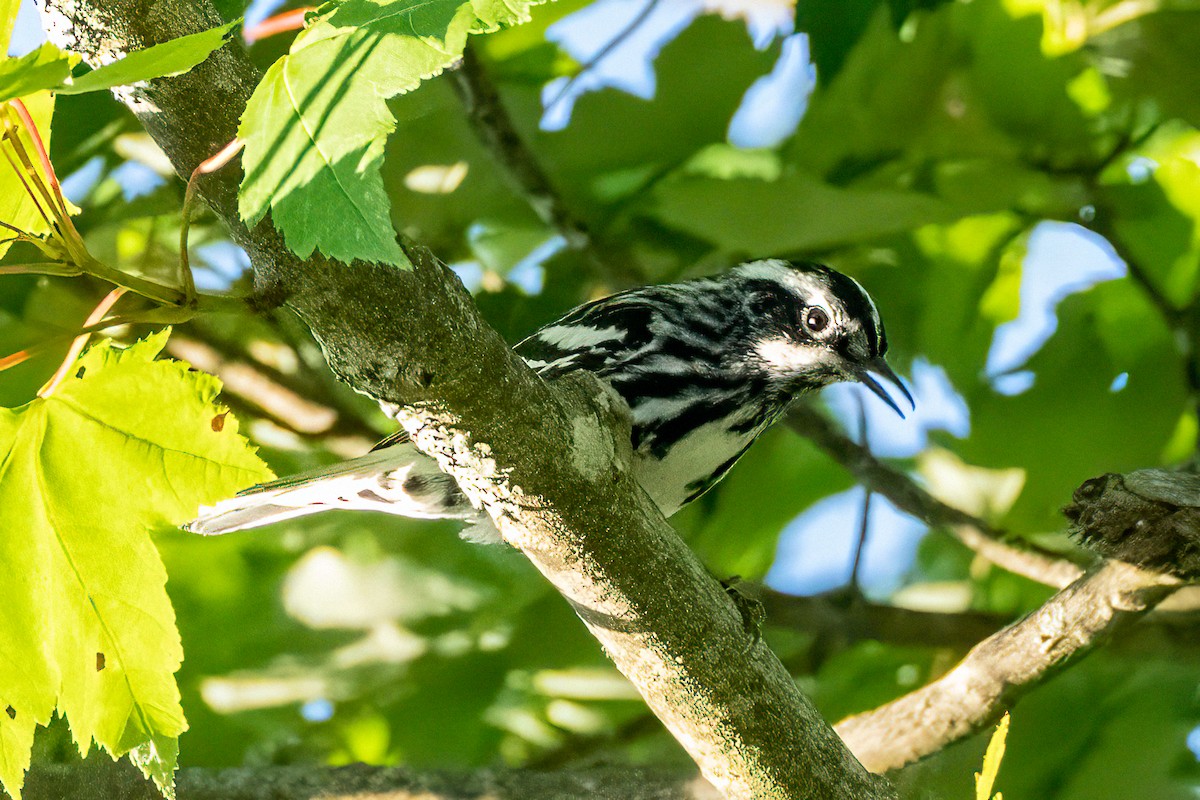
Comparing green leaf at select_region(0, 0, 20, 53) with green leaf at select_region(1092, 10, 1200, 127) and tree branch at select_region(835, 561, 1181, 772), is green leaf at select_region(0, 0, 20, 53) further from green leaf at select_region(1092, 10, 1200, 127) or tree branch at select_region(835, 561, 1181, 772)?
green leaf at select_region(1092, 10, 1200, 127)

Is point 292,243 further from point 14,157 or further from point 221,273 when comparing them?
point 221,273

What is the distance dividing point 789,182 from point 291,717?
198 centimetres

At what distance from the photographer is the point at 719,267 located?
3139 mm

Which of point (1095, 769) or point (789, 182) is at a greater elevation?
point (789, 182)

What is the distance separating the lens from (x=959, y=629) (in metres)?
2.65

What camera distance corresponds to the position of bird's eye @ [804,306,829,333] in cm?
234

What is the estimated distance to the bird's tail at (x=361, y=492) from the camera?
179 cm

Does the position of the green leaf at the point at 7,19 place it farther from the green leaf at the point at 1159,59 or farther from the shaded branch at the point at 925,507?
the green leaf at the point at 1159,59

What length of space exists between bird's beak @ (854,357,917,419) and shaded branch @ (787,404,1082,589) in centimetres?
47

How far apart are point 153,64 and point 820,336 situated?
1671 millimetres

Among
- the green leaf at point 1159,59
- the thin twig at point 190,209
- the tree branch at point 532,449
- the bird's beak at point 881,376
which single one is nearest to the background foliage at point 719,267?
the green leaf at point 1159,59

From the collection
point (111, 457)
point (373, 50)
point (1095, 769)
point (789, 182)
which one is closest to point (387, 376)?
point (111, 457)

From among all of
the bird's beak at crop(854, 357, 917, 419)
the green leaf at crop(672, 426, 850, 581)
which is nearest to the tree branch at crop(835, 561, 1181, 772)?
the bird's beak at crop(854, 357, 917, 419)

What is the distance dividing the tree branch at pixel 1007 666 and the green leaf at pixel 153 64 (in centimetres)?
152
